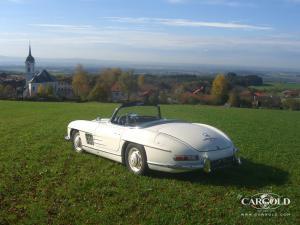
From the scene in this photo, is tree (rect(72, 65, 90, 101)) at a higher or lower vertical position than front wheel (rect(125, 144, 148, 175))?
lower

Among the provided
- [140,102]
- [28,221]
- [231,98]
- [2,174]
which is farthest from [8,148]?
[231,98]

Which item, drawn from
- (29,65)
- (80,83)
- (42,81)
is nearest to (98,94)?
(80,83)

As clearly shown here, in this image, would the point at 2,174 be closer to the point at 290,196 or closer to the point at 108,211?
the point at 108,211

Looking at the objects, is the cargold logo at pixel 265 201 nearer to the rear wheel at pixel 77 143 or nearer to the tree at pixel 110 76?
the rear wheel at pixel 77 143

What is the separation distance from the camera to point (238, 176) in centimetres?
784

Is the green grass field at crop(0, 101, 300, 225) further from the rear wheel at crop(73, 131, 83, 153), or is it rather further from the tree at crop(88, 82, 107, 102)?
the tree at crop(88, 82, 107, 102)

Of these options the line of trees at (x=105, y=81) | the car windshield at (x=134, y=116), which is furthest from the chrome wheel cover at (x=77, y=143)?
the line of trees at (x=105, y=81)

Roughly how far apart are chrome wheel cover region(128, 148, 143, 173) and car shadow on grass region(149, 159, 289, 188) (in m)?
0.27

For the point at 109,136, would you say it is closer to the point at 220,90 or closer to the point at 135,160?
the point at 135,160

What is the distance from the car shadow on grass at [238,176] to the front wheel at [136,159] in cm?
23

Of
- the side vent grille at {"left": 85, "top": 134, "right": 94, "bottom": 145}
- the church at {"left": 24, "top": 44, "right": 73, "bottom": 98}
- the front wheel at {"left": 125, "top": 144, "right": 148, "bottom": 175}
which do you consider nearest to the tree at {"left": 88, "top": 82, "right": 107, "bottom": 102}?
the church at {"left": 24, "top": 44, "right": 73, "bottom": 98}

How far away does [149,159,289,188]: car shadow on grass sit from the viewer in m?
7.36

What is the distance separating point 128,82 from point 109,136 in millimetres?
82403

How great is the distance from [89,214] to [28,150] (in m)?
4.99
